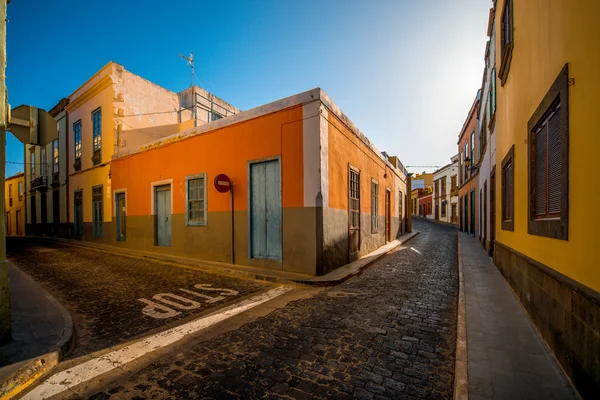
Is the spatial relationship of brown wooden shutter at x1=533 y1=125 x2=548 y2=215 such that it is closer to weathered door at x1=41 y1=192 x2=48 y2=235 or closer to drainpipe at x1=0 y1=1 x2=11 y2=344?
drainpipe at x1=0 y1=1 x2=11 y2=344

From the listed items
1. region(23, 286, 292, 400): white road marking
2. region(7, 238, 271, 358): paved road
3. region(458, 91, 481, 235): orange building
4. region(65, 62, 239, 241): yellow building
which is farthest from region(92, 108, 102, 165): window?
region(458, 91, 481, 235): orange building

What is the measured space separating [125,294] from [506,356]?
6503 millimetres

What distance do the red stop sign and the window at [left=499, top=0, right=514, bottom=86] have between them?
7.59 metres

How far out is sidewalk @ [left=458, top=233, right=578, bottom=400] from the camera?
2.40m

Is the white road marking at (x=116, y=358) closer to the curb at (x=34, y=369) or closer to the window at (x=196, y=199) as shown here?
the curb at (x=34, y=369)

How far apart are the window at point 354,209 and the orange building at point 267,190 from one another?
0.04 metres

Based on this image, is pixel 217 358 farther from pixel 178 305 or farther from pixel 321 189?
pixel 321 189

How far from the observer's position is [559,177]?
3.30 m

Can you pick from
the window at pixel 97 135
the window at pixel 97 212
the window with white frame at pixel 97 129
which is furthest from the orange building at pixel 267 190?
the window with white frame at pixel 97 129

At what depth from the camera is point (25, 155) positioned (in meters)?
25.9

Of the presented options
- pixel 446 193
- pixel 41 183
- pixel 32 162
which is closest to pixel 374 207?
pixel 446 193

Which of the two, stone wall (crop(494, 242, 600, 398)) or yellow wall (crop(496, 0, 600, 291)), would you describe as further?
yellow wall (crop(496, 0, 600, 291))

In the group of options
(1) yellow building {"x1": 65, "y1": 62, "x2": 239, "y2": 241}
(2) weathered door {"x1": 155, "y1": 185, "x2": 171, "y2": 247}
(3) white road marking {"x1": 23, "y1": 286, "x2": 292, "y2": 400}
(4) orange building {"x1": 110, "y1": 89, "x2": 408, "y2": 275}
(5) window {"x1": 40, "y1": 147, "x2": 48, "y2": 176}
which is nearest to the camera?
(3) white road marking {"x1": 23, "y1": 286, "x2": 292, "y2": 400}

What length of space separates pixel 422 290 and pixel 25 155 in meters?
35.2
